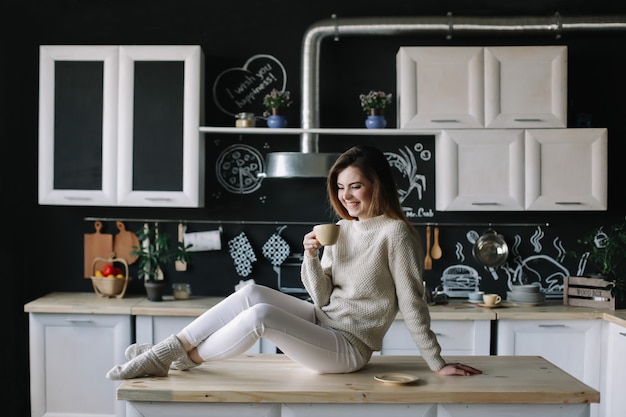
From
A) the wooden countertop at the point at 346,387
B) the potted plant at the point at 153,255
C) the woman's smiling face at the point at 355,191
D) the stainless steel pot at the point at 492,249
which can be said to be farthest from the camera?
the stainless steel pot at the point at 492,249

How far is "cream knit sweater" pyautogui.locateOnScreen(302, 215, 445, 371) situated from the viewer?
2.68 metres

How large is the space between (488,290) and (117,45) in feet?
8.69

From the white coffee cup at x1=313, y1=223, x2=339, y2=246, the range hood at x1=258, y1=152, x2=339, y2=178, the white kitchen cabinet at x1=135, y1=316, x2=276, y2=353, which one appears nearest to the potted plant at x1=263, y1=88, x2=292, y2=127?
the range hood at x1=258, y1=152, x2=339, y2=178

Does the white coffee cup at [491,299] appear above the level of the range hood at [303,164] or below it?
below

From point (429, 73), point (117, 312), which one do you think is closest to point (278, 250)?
point (117, 312)

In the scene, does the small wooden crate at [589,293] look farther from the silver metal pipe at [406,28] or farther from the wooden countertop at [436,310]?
the silver metal pipe at [406,28]

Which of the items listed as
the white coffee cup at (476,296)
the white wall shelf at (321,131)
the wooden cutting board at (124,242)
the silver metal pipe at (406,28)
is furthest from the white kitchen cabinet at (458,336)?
the wooden cutting board at (124,242)

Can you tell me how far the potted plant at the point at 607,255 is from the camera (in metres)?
A: 4.27

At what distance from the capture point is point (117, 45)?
15.2 ft

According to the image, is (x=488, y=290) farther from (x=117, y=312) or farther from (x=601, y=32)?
(x=117, y=312)

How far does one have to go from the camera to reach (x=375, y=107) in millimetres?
4441

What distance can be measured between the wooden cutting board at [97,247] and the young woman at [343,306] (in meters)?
2.07

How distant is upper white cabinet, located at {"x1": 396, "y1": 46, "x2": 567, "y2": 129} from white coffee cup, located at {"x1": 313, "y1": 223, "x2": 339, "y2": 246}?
186cm

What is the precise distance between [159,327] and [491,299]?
1.80 m
